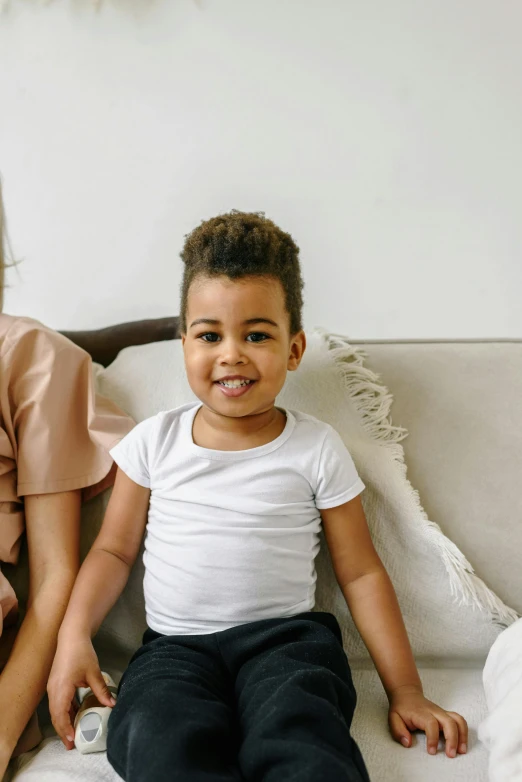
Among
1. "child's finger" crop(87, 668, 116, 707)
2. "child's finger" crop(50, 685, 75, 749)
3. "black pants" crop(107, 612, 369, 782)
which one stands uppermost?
"black pants" crop(107, 612, 369, 782)

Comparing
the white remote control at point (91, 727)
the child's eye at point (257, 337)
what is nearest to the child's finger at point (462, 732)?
the white remote control at point (91, 727)

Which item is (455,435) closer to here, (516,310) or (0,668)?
(516,310)

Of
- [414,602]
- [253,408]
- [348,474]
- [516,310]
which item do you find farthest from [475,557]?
[516,310]

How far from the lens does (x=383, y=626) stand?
97cm

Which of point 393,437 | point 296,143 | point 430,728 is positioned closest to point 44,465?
point 393,437

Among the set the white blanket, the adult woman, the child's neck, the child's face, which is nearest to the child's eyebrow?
the child's face

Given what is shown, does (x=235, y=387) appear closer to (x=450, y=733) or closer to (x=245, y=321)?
(x=245, y=321)

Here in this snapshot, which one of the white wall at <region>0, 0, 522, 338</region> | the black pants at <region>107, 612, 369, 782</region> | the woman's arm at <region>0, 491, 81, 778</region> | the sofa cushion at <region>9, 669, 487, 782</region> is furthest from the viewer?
the white wall at <region>0, 0, 522, 338</region>

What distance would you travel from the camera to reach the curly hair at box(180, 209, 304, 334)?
959 millimetres

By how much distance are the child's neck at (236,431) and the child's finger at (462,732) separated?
1.39ft

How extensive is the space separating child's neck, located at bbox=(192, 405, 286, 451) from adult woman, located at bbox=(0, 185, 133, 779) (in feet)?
0.50

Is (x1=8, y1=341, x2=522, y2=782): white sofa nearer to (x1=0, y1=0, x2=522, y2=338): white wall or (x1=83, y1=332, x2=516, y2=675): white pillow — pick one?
(x1=83, y1=332, x2=516, y2=675): white pillow

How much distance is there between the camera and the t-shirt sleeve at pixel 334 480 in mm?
1001

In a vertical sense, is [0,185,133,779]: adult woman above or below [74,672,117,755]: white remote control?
above
